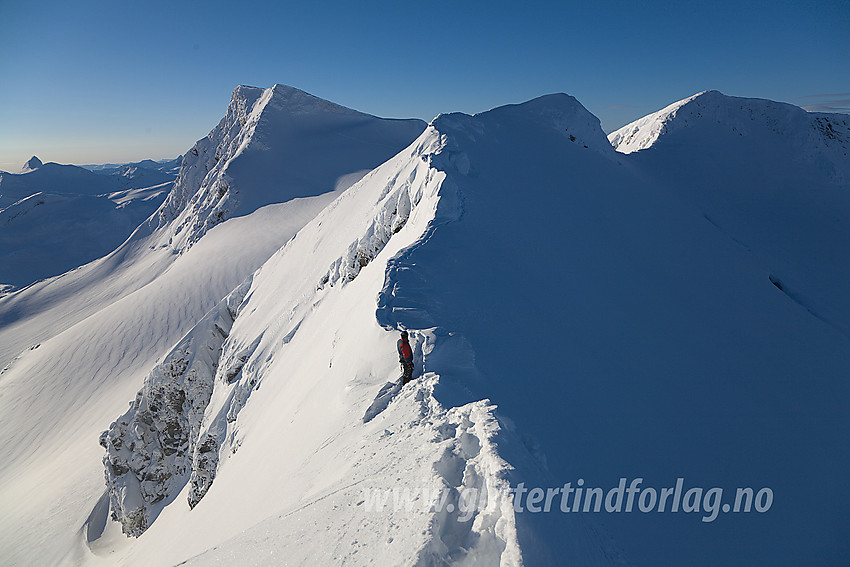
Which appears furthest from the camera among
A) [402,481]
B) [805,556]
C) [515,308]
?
[515,308]

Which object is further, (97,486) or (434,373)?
(97,486)

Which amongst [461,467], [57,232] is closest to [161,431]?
[461,467]

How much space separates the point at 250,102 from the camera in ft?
219

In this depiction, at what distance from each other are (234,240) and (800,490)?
4610 cm

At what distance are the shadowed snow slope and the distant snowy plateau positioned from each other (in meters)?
0.37

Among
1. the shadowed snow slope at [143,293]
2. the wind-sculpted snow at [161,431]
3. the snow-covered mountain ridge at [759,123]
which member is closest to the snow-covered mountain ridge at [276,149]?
the shadowed snow slope at [143,293]

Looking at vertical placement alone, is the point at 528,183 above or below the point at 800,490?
above

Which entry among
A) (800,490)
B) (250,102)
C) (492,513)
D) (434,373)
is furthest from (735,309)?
(250,102)

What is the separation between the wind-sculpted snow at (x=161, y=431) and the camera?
18.2 metres

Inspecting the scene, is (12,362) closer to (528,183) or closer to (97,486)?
(97,486)

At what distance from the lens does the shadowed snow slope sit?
879 inches

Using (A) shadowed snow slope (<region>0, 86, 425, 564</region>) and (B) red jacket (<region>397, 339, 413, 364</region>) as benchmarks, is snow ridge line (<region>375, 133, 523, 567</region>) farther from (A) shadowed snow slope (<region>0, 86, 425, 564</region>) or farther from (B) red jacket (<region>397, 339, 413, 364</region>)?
(A) shadowed snow slope (<region>0, 86, 425, 564</region>)

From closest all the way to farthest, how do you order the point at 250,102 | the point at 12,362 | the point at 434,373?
the point at 434,373
the point at 12,362
the point at 250,102

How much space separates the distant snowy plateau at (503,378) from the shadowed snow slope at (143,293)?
1.22 feet
